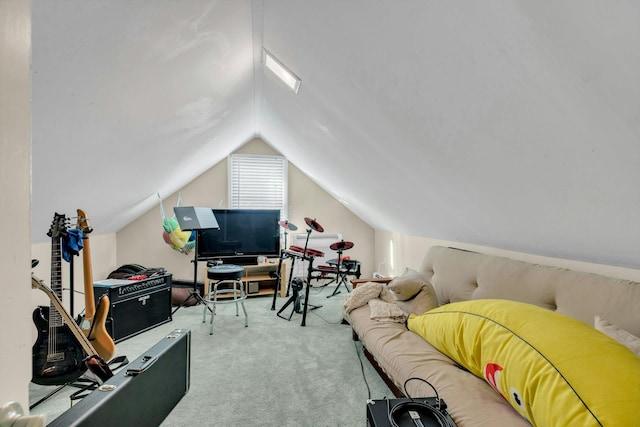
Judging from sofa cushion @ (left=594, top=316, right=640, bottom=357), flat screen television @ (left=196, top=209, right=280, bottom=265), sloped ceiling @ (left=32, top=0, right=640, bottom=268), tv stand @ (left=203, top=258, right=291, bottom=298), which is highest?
sloped ceiling @ (left=32, top=0, right=640, bottom=268)

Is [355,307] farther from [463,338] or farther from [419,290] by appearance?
[463,338]

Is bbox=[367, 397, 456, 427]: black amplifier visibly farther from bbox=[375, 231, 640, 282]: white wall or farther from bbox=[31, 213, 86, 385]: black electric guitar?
bbox=[31, 213, 86, 385]: black electric guitar

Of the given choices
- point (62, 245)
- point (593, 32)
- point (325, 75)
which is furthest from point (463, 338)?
point (62, 245)

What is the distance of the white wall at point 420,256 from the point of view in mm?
1683

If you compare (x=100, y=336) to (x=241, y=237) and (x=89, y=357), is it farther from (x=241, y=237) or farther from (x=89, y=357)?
(x=241, y=237)

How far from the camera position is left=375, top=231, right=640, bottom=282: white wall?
1683 millimetres

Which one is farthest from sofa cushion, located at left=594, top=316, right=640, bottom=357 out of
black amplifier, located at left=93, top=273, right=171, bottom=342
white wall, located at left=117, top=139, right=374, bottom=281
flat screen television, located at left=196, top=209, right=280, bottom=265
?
white wall, located at left=117, top=139, right=374, bottom=281

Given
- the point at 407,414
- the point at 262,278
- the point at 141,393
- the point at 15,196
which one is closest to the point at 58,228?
the point at 141,393

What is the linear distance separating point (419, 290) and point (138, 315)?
2.72 meters

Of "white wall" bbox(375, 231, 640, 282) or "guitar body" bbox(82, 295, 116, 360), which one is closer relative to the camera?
"white wall" bbox(375, 231, 640, 282)

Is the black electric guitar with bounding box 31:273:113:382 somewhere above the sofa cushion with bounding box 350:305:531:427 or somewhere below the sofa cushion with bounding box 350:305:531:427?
above

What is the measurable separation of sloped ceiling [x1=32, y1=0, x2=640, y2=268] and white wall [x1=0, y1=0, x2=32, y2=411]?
78cm

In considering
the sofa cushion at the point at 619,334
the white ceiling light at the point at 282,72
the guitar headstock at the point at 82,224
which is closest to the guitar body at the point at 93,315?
the guitar headstock at the point at 82,224

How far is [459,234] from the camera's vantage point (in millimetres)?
2744
